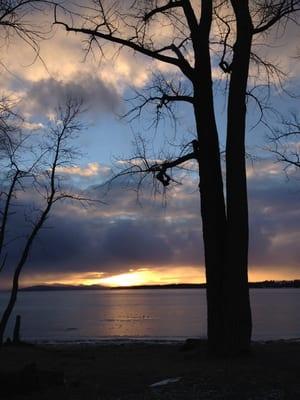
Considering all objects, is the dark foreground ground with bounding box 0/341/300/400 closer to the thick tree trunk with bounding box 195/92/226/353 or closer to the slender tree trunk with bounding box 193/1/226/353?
the thick tree trunk with bounding box 195/92/226/353

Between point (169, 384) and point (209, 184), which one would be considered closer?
point (169, 384)

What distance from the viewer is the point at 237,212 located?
42.8 ft

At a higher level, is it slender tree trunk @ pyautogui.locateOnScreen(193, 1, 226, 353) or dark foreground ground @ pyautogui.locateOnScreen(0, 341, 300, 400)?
slender tree trunk @ pyautogui.locateOnScreen(193, 1, 226, 353)

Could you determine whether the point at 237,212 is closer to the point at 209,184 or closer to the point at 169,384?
the point at 209,184

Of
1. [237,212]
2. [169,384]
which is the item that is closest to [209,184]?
[237,212]

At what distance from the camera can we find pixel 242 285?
12.9m

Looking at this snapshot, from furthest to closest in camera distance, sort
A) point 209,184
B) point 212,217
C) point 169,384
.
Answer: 1. point 209,184
2. point 212,217
3. point 169,384

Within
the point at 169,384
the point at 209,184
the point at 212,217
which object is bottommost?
the point at 169,384

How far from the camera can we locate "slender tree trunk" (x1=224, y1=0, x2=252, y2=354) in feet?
42.2

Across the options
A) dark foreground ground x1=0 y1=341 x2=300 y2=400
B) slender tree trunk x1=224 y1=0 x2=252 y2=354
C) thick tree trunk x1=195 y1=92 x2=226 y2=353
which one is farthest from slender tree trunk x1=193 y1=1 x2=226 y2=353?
dark foreground ground x1=0 y1=341 x2=300 y2=400

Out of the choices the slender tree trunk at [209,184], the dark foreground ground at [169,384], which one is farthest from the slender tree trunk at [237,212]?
the dark foreground ground at [169,384]

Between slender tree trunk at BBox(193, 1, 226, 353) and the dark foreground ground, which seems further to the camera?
slender tree trunk at BBox(193, 1, 226, 353)

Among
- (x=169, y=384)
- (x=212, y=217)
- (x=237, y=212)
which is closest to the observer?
(x=169, y=384)

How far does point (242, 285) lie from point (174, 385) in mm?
3968
